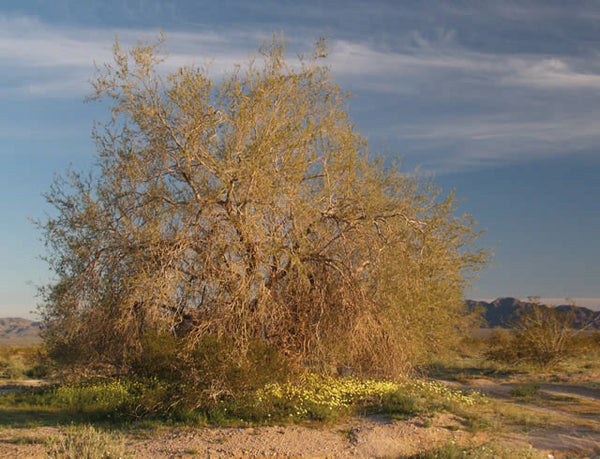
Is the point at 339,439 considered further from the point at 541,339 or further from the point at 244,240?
the point at 541,339

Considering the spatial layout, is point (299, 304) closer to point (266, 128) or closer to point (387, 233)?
point (387, 233)

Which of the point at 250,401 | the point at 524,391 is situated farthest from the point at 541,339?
the point at 250,401

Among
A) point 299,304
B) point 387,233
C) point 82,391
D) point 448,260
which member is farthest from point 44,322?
point 448,260

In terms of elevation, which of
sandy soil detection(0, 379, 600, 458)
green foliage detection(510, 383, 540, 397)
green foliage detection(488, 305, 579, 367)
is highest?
green foliage detection(488, 305, 579, 367)

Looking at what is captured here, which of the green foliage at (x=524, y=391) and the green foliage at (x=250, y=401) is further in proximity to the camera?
the green foliage at (x=524, y=391)

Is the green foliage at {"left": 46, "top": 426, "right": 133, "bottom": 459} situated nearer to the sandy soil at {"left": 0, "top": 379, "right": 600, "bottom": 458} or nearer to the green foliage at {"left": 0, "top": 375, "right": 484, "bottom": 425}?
the sandy soil at {"left": 0, "top": 379, "right": 600, "bottom": 458}

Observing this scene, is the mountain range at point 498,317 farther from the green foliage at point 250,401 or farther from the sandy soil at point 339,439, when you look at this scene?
the sandy soil at point 339,439

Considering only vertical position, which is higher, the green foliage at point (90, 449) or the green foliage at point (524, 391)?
the green foliage at point (90, 449)

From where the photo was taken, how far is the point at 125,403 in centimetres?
1081

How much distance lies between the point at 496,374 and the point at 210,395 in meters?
16.6

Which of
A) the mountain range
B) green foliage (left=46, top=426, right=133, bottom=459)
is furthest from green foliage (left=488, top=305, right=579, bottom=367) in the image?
green foliage (left=46, top=426, right=133, bottom=459)

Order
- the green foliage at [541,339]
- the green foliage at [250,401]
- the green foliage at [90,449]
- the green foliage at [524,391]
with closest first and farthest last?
the green foliage at [90,449] → the green foliage at [250,401] → the green foliage at [524,391] → the green foliage at [541,339]

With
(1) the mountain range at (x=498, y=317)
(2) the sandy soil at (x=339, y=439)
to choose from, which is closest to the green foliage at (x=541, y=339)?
(1) the mountain range at (x=498, y=317)

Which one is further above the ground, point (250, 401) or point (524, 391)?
point (250, 401)
